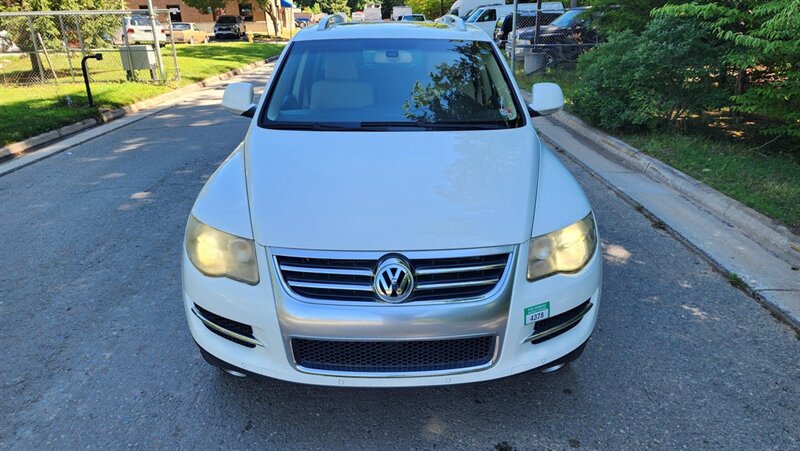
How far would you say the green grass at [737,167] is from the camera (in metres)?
5.02

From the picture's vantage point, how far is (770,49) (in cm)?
522

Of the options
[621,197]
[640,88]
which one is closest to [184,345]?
[621,197]

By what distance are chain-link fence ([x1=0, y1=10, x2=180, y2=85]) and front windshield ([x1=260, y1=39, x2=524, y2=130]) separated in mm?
11752

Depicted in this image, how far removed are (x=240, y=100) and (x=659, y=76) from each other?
627cm

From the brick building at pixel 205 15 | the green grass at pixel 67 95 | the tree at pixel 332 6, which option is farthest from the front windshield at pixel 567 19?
the tree at pixel 332 6

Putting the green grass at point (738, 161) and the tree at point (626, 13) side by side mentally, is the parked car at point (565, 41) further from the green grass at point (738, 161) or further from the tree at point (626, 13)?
the green grass at point (738, 161)

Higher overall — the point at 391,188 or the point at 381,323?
the point at 391,188

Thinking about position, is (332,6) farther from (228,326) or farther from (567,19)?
(228,326)

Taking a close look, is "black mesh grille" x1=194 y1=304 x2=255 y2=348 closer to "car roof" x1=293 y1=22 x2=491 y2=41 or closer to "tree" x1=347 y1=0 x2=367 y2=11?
"car roof" x1=293 y1=22 x2=491 y2=41

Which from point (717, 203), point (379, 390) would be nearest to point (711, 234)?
point (717, 203)

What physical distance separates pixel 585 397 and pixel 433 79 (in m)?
2.14

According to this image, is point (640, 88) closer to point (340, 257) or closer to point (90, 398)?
point (340, 257)

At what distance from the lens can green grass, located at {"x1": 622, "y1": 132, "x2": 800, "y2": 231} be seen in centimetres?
502

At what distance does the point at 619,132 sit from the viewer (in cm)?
829
